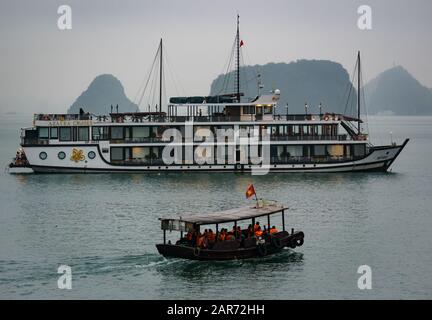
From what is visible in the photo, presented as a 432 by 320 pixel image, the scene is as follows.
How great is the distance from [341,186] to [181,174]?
A: 49.7 ft

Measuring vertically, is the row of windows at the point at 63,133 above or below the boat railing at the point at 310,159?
above

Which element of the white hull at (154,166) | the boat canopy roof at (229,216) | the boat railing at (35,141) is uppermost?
the boat railing at (35,141)

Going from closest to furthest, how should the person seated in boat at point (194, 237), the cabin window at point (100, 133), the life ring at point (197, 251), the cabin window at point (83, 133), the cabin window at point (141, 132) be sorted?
the life ring at point (197, 251), the person seated in boat at point (194, 237), the cabin window at point (83, 133), the cabin window at point (100, 133), the cabin window at point (141, 132)

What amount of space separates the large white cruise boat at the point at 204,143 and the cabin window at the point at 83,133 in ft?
0.29

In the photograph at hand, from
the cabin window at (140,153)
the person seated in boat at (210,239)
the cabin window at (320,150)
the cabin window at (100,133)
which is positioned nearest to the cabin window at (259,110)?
the cabin window at (320,150)

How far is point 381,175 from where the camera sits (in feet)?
238

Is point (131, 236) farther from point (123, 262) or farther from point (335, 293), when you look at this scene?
point (335, 293)

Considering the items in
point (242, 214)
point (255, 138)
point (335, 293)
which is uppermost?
point (255, 138)

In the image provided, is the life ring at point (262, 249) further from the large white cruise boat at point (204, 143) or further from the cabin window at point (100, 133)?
the cabin window at point (100, 133)

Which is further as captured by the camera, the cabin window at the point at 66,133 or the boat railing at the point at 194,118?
the boat railing at the point at 194,118

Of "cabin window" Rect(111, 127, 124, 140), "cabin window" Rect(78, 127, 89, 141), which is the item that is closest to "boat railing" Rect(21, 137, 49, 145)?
"cabin window" Rect(78, 127, 89, 141)

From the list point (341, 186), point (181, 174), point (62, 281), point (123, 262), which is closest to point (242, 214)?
point (123, 262)

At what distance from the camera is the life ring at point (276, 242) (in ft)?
126

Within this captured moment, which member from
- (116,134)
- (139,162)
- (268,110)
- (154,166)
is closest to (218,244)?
(154,166)
